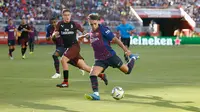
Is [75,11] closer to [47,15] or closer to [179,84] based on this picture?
[47,15]

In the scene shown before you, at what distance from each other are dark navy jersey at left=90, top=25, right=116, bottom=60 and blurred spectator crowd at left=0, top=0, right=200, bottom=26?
40015mm

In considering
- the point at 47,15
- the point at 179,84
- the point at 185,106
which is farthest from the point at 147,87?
the point at 47,15

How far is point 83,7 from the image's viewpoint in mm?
58719

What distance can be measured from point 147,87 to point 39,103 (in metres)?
4.21

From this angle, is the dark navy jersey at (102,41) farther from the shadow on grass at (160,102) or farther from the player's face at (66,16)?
the player's face at (66,16)

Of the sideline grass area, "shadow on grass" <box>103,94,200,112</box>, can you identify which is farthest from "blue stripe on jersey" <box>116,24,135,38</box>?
"shadow on grass" <box>103,94,200,112</box>

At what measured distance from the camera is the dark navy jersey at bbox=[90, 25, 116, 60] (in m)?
12.4

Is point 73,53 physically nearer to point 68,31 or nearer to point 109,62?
point 68,31

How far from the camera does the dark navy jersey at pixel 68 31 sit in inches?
608

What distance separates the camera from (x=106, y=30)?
12.4m

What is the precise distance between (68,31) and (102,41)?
315 centimetres

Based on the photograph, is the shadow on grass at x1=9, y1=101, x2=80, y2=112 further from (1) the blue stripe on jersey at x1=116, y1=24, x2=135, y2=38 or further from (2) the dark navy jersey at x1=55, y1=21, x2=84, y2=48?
(1) the blue stripe on jersey at x1=116, y1=24, x2=135, y2=38

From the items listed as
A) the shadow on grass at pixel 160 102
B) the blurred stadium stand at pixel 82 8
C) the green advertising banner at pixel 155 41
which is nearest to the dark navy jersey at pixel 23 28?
the shadow on grass at pixel 160 102

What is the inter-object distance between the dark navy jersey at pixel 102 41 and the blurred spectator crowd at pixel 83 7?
4002 cm
